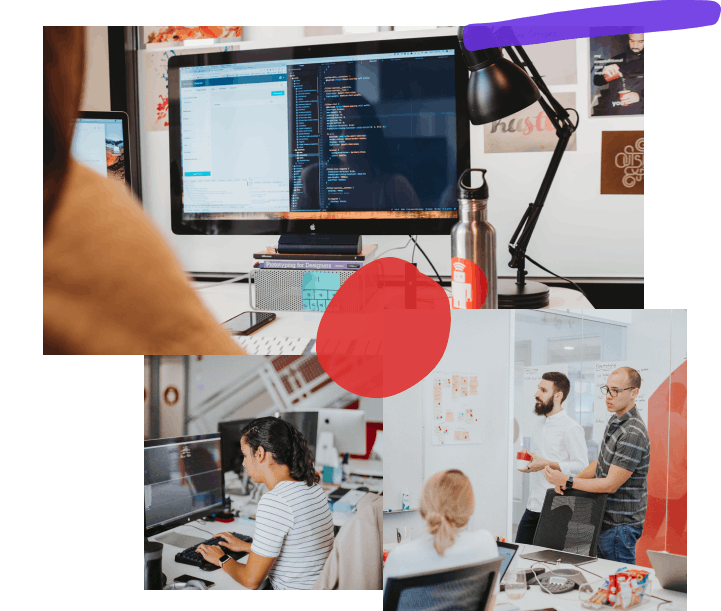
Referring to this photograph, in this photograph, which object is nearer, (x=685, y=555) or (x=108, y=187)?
(x=685, y=555)

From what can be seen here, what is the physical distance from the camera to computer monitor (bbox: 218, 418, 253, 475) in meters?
1.92

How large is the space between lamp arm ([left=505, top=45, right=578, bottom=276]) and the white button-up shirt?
41 centimetres

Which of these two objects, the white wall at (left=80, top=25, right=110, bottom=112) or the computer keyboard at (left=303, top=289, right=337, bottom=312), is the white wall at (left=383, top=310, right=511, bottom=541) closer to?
the computer keyboard at (left=303, top=289, right=337, bottom=312)

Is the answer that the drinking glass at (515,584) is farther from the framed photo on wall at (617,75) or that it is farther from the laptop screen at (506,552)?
the framed photo on wall at (617,75)

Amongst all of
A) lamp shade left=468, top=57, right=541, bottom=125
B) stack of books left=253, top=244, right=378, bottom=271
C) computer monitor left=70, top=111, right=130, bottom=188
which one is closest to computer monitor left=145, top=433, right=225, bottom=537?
stack of books left=253, top=244, right=378, bottom=271

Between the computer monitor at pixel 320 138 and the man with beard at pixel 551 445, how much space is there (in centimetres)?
Result: 54

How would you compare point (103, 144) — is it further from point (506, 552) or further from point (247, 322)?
point (506, 552)

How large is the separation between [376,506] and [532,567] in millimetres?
469

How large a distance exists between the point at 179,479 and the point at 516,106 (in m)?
1.50

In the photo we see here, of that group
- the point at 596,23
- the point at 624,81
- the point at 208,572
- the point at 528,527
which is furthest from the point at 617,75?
the point at 208,572

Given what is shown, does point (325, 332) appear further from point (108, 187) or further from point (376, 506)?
point (108, 187)

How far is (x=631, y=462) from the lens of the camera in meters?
1.65

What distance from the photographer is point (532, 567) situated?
168 centimetres

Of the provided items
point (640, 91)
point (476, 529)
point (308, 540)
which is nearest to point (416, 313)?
point (476, 529)
